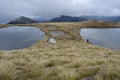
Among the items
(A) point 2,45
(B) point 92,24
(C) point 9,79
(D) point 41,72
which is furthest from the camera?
(B) point 92,24

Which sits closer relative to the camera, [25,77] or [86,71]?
[25,77]

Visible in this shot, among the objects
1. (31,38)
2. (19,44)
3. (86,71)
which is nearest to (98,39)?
(31,38)

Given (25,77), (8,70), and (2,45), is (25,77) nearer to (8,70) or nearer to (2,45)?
(8,70)

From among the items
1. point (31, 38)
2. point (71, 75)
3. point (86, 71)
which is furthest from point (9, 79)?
point (31, 38)

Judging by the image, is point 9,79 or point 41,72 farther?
point 41,72

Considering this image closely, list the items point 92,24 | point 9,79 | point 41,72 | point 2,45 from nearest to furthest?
point 9,79 < point 41,72 < point 2,45 < point 92,24

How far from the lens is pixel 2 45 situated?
34531 mm

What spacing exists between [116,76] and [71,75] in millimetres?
1398

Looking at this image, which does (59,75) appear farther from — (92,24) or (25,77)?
(92,24)

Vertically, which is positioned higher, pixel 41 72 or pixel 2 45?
pixel 41 72

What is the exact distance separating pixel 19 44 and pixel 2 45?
9.22 ft

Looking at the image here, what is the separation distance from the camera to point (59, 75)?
655cm

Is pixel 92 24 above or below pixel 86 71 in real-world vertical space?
below

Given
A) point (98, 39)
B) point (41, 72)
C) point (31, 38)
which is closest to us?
point (41, 72)
